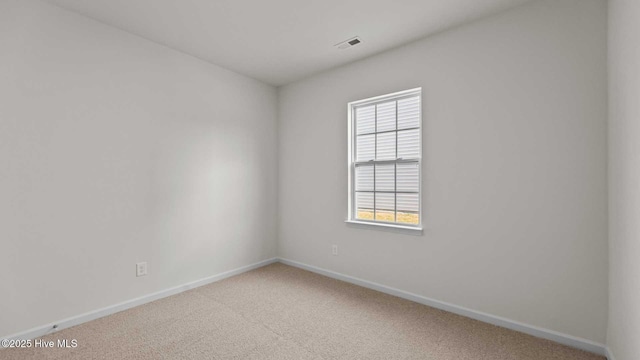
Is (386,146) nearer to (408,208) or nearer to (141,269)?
(408,208)

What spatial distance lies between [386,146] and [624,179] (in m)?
1.88

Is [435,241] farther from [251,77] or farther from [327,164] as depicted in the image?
[251,77]

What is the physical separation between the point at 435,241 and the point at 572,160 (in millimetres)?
1240

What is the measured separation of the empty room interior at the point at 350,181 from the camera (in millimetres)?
1970

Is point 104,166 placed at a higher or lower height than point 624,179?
higher

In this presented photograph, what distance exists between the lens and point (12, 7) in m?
2.05

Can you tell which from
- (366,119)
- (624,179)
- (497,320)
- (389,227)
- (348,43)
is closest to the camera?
(624,179)

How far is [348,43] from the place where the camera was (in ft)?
9.43

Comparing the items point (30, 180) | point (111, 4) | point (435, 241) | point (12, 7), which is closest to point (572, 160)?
point (435, 241)

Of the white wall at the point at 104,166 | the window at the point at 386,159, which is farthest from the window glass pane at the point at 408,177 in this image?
the white wall at the point at 104,166

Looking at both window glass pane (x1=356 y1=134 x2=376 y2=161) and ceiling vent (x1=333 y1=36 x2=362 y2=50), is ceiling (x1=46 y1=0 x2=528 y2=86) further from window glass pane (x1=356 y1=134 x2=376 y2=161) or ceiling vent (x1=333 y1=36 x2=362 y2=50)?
window glass pane (x1=356 y1=134 x2=376 y2=161)

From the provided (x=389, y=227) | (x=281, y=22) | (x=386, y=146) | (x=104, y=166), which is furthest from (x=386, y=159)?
(x=104, y=166)

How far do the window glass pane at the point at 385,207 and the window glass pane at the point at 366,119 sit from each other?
0.80 meters

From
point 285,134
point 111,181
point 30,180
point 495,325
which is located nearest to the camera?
point 30,180
